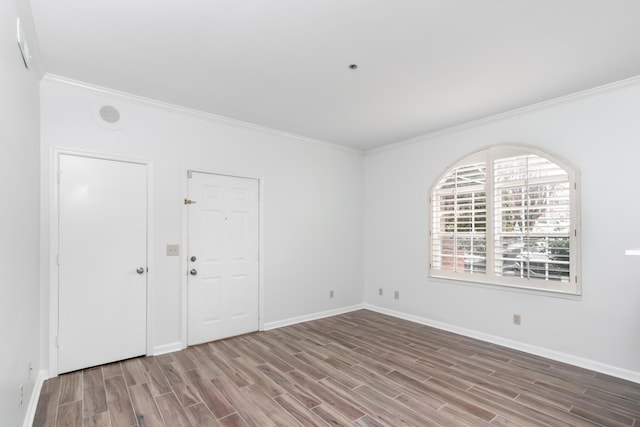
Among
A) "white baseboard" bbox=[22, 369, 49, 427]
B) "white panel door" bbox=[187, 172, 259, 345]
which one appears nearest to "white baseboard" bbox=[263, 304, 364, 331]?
"white panel door" bbox=[187, 172, 259, 345]

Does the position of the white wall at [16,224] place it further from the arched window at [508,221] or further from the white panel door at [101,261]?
the arched window at [508,221]

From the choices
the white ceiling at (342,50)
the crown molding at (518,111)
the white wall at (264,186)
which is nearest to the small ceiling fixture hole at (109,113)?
the white wall at (264,186)

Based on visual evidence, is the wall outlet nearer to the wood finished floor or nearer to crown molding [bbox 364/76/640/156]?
the wood finished floor

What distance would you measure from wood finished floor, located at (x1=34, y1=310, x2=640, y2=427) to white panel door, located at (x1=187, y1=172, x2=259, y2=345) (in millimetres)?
352

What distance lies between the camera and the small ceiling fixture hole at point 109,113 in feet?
10.8

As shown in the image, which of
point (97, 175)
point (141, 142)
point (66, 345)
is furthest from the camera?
point (141, 142)

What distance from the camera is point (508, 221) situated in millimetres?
3871

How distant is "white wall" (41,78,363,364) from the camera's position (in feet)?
10.6

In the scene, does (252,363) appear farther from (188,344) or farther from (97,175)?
(97,175)

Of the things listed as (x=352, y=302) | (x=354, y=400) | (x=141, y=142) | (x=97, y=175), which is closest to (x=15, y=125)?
(x=97, y=175)

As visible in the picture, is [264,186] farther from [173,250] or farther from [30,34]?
A: [30,34]

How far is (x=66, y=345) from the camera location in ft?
10.0

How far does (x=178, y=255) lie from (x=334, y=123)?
8.34ft

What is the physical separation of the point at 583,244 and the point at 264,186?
12.2 ft
